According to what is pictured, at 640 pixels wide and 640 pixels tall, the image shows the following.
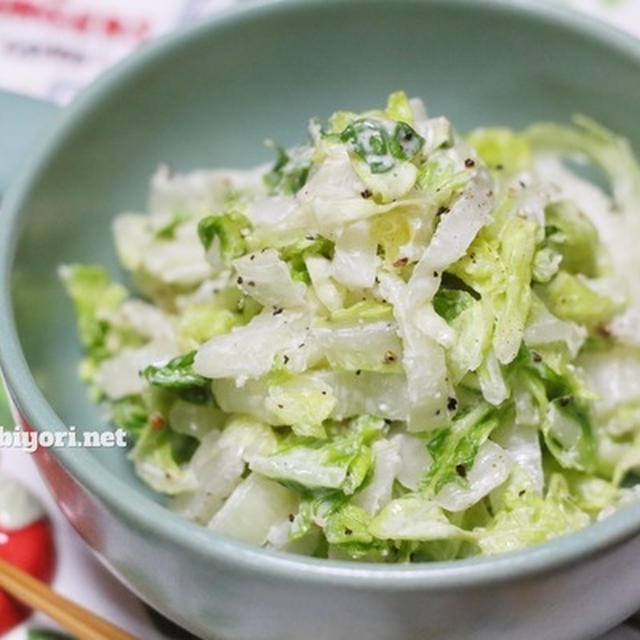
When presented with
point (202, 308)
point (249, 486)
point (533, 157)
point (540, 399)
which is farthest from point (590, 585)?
point (533, 157)

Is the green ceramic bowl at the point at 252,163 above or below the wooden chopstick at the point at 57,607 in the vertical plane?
above

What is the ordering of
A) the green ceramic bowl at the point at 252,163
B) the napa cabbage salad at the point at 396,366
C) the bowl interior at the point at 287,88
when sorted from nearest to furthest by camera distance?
the green ceramic bowl at the point at 252,163 → the napa cabbage salad at the point at 396,366 → the bowl interior at the point at 287,88

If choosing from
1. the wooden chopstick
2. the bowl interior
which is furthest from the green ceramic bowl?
the wooden chopstick

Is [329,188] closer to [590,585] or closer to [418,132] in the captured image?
[418,132]

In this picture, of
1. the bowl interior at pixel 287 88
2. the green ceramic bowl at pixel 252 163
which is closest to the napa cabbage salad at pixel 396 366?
the green ceramic bowl at pixel 252 163

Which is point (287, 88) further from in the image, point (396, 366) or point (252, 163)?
point (396, 366)

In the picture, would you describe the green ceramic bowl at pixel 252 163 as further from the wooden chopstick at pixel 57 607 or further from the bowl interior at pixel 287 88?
the wooden chopstick at pixel 57 607

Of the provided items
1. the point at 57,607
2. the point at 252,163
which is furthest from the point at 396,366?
the point at 252,163
